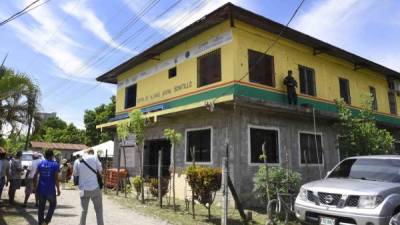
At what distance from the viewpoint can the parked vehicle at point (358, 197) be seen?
651cm

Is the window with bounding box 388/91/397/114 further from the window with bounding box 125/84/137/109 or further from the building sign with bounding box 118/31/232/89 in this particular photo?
the window with bounding box 125/84/137/109

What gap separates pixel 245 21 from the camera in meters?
13.2

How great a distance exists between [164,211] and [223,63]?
5545mm

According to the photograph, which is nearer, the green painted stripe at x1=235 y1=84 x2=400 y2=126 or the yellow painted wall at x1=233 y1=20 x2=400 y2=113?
the green painted stripe at x1=235 y1=84 x2=400 y2=126

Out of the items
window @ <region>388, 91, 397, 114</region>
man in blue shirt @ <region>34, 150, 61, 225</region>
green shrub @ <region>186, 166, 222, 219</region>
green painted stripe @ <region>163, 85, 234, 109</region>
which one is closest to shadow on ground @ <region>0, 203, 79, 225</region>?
man in blue shirt @ <region>34, 150, 61, 225</region>

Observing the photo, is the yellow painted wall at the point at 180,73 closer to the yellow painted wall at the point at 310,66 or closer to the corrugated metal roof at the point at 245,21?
the corrugated metal roof at the point at 245,21

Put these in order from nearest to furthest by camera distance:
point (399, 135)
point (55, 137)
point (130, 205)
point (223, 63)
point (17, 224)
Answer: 1. point (17, 224)
2. point (130, 205)
3. point (223, 63)
4. point (399, 135)
5. point (55, 137)

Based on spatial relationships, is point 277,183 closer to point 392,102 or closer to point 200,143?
point 200,143

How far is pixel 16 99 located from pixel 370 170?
10.6m

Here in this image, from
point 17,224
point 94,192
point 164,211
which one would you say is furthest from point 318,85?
point 17,224

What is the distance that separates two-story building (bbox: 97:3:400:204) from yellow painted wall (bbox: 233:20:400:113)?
4 cm

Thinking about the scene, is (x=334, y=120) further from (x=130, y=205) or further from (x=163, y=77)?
(x=130, y=205)

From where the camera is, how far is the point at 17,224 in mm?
8500

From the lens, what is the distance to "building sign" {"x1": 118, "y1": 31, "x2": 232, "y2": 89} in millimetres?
13438
